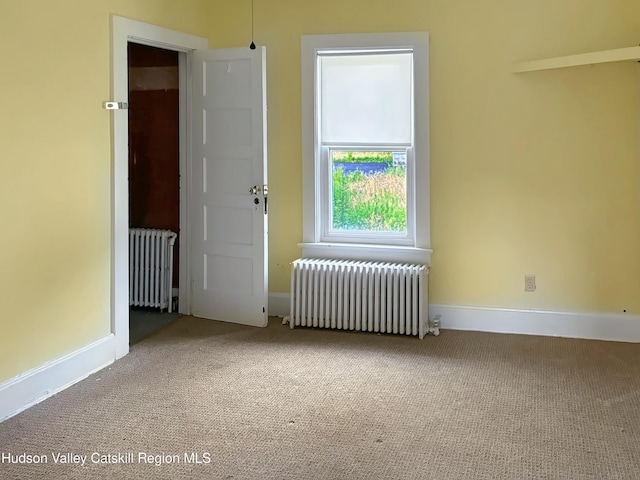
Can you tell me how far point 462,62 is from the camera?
14.9 ft

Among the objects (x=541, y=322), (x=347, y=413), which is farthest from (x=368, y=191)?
(x=347, y=413)

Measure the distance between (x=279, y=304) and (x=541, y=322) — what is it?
205cm

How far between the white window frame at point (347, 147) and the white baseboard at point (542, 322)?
0.47 meters

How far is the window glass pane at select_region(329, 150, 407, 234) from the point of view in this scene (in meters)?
4.82

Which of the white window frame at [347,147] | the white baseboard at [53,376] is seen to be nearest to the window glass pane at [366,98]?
the white window frame at [347,147]

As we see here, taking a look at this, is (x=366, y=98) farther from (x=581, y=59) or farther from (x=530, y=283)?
(x=530, y=283)

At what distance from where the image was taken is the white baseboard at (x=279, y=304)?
507 centimetres

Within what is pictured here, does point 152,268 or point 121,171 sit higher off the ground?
point 121,171

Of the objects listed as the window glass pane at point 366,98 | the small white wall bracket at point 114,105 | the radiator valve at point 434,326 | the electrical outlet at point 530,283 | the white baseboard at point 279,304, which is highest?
the window glass pane at point 366,98

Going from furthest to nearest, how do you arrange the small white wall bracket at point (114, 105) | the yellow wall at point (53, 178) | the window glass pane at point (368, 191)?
the window glass pane at point (368, 191), the small white wall bracket at point (114, 105), the yellow wall at point (53, 178)

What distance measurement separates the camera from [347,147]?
488cm

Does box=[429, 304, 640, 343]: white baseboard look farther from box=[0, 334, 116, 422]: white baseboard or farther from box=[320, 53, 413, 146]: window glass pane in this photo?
box=[0, 334, 116, 422]: white baseboard

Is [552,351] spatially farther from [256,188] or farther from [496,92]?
[256,188]

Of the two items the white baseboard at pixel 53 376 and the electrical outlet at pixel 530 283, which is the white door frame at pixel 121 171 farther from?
the electrical outlet at pixel 530 283
